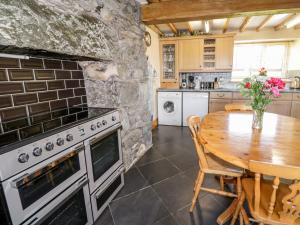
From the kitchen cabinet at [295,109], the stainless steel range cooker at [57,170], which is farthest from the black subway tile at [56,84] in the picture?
the kitchen cabinet at [295,109]

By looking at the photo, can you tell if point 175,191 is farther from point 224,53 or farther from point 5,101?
Answer: point 224,53

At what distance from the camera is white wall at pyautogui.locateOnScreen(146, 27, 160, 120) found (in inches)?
157

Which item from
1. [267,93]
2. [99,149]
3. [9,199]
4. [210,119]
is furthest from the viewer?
[210,119]

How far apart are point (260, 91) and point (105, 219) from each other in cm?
188

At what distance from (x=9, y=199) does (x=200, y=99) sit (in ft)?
12.7

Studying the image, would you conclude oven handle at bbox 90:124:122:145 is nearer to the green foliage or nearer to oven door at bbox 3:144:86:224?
oven door at bbox 3:144:86:224

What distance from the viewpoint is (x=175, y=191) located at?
1.99 meters

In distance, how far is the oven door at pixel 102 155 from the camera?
147 cm

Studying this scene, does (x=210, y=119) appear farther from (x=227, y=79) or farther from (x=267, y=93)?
(x=227, y=79)

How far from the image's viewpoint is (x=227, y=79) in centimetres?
452

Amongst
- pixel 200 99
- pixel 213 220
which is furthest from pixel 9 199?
pixel 200 99

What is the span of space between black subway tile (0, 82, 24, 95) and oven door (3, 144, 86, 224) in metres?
0.70

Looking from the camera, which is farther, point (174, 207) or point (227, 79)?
point (227, 79)

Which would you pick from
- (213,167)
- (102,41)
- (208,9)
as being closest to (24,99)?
(102,41)
